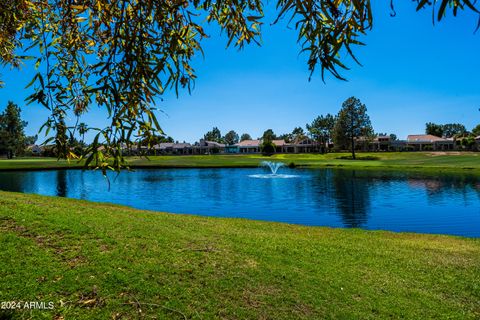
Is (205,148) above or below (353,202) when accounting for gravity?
above

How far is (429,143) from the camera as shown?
4936 inches

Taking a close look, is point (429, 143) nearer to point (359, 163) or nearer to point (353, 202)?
point (359, 163)

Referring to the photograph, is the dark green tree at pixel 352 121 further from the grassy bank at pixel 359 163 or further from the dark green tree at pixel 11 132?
the dark green tree at pixel 11 132

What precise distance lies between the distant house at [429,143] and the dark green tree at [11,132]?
12694 cm

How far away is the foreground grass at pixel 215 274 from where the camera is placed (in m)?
5.68

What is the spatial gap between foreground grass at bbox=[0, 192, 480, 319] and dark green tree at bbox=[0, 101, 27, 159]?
109158 mm

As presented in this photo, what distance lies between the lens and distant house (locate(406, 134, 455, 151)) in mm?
123088

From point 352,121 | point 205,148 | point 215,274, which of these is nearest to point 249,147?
point 205,148

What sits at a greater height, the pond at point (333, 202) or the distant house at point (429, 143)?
the distant house at point (429, 143)

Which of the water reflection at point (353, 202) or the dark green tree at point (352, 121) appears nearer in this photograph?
the water reflection at point (353, 202)

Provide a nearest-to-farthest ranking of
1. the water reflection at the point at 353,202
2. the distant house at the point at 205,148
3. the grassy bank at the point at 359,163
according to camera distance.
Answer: the water reflection at the point at 353,202 → the grassy bank at the point at 359,163 → the distant house at the point at 205,148

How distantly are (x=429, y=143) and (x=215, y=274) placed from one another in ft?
449

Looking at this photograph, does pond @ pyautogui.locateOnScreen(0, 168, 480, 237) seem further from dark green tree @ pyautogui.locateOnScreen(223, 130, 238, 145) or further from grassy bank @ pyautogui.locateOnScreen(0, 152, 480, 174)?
dark green tree @ pyautogui.locateOnScreen(223, 130, 238, 145)

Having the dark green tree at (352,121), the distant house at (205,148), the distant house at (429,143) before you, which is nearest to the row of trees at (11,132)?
the distant house at (205,148)
